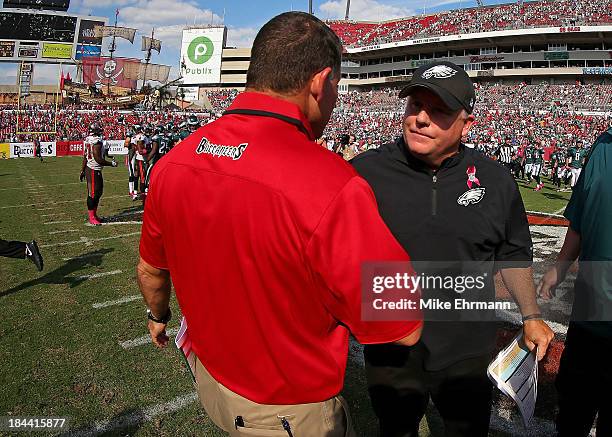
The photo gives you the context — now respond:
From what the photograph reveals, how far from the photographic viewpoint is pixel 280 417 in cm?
145

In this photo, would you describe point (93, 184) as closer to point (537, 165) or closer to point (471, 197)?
point (471, 197)

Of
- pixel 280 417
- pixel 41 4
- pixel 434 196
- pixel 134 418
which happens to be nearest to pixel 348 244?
pixel 280 417

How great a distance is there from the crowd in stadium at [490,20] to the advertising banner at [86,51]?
39.6 meters

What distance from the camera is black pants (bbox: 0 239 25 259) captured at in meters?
5.53

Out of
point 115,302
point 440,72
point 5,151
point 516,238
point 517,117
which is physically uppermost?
point 517,117

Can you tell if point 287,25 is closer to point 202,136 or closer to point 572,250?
point 202,136

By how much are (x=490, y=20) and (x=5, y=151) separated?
200ft

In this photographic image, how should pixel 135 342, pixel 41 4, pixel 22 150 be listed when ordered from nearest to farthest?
1. pixel 135 342
2. pixel 22 150
3. pixel 41 4

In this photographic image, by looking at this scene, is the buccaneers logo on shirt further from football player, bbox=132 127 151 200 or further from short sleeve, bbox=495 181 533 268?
football player, bbox=132 127 151 200

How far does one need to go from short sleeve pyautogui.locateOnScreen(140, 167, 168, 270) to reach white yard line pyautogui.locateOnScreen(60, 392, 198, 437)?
6.39 feet

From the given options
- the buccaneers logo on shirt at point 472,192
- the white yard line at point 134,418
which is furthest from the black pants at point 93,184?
the buccaneers logo on shirt at point 472,192

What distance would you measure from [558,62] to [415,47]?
19.0m

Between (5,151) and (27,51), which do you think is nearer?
(5,151)

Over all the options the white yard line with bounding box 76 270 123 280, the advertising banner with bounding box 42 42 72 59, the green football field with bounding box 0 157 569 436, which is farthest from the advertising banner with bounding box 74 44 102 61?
the white yard line with bounding box 76 270 123 280
